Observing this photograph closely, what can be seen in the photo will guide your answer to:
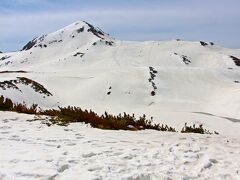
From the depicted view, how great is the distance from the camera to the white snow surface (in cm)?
690

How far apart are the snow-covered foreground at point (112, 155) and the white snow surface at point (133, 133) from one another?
0.02 m

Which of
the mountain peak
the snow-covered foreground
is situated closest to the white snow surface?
the snow-covered foreground

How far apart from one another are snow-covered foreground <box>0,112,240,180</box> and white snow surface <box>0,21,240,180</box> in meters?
0.02

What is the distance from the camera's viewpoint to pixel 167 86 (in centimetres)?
3669

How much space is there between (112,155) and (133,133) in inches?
119

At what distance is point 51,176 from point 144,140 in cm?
363

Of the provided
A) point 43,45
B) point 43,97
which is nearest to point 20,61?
point 43,45

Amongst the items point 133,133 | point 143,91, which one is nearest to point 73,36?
point 143,91

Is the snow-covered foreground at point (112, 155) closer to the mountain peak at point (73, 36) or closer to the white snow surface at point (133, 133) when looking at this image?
the white snow surface at point (133, 133)

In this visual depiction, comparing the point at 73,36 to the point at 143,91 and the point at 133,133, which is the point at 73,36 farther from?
the point at 133,133

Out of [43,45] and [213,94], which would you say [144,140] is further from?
[43,45]

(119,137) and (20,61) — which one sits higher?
(20,61)

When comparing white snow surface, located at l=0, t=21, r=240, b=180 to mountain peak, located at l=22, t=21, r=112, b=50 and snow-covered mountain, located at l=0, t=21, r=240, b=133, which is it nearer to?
snow-covered mountain, located at l=0, t=21, r=240, b=133

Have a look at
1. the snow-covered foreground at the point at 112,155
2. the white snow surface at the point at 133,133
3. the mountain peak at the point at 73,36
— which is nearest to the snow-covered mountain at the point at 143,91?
the white snow surface at the point at 133,133
